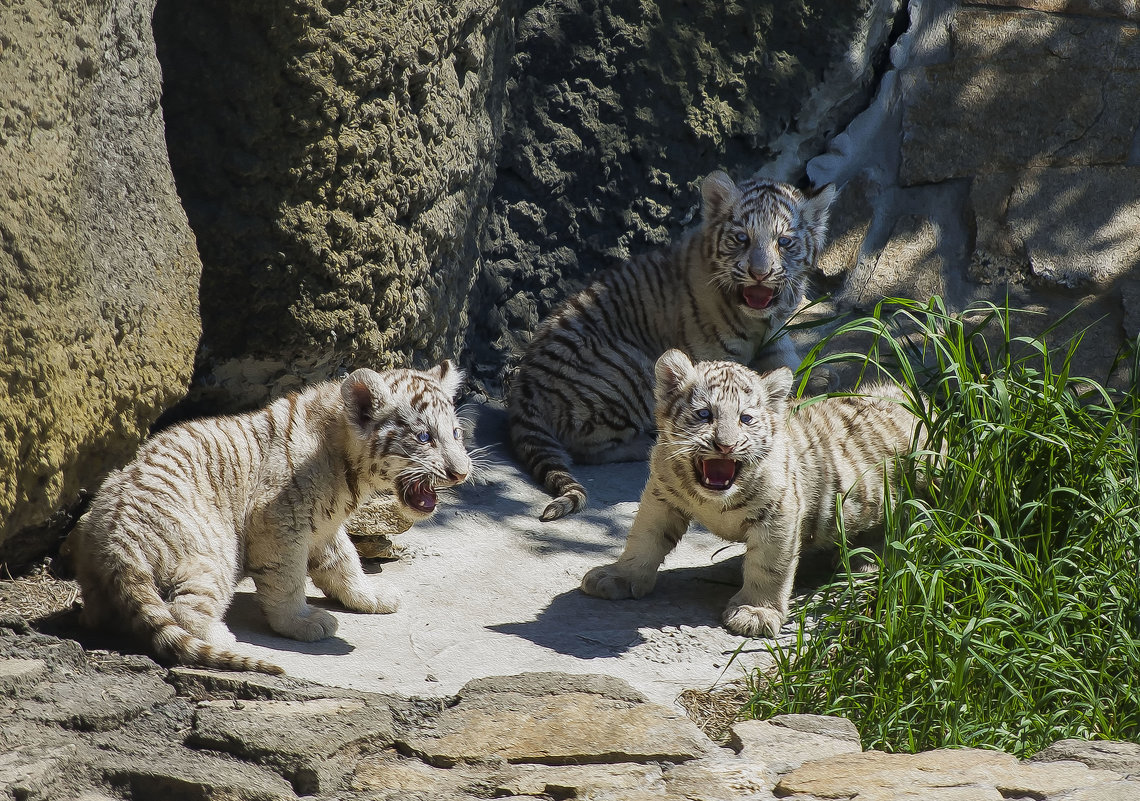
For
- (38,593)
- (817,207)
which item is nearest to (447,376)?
(38,593)

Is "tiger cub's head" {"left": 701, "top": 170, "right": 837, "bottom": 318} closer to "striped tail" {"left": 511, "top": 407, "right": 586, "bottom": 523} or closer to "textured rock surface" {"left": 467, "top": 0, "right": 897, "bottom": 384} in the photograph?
"textured rock surface" {"left": 467, "top": 0, "right": 897, "bottom": 384}

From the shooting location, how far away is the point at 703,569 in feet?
15.5

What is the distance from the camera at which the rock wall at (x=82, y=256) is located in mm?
2945

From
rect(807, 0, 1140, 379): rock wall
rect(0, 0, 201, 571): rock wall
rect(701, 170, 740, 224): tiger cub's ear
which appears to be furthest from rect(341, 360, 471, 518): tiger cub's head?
rect(807, 0, 1140, 379): rock wall

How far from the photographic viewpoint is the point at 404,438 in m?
3.81

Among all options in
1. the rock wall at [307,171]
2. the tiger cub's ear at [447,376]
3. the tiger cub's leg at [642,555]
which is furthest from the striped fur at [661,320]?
the tiger cub's ear at [447,376]

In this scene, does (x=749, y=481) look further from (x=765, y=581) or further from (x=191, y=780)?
(x=191, y=780)

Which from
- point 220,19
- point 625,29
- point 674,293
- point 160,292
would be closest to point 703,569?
point 674,293

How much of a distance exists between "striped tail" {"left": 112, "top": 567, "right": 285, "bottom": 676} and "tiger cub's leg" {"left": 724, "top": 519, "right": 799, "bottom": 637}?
5.29ft

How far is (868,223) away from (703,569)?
2.92 metres

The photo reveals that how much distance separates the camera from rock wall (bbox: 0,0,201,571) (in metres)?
2.95

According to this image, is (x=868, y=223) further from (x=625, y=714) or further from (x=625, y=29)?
(x=625, y=714)

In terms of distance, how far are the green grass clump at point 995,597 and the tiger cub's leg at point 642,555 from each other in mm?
584

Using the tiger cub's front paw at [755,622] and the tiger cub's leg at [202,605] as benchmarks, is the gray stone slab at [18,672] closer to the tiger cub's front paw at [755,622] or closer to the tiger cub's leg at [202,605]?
the tiger cub's leg at [202,605]
